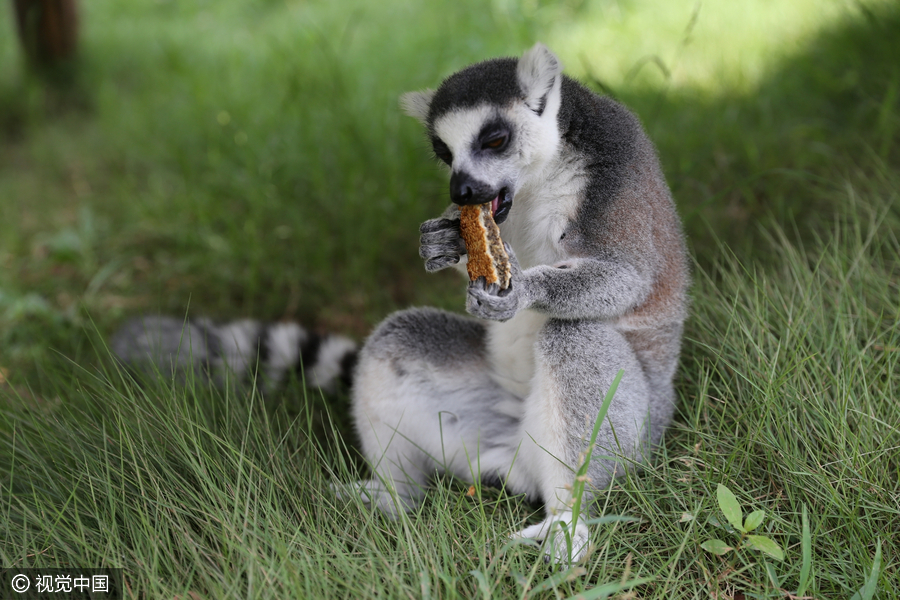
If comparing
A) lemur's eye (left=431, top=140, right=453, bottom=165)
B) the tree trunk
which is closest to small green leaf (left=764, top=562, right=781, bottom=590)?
lemur's eye (left=431, top=140, right=453, bottom=165)

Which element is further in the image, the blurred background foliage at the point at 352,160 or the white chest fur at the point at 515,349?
the blurred background foliage at the point at 352,160

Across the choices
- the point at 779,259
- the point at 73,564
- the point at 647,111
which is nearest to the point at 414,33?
the point at 647,111

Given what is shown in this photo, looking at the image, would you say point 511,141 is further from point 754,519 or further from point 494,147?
point 754,519

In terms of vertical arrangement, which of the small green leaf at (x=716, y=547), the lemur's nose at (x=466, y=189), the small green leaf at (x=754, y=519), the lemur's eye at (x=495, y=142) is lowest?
the small green leaf at (x=716, y=547)

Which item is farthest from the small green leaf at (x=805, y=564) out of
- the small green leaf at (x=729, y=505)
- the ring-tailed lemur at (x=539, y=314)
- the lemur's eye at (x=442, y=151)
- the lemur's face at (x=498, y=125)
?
the lemur's eye at (x=442, y=151)

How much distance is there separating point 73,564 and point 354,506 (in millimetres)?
846

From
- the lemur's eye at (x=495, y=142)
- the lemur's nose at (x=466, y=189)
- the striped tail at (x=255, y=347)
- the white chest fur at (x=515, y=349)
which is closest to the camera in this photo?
the lemur's nose at (x=466, y=189)

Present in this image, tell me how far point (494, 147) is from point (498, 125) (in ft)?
0.23

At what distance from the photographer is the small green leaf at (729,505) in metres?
1.84

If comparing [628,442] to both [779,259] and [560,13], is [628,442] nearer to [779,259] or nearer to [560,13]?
[779,259]

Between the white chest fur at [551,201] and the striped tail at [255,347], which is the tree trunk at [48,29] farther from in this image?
the white chest fur at [551,201]

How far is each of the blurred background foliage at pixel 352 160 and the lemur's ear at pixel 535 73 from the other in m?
1.13

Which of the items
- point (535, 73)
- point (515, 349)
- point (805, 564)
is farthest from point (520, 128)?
point (805, 564)

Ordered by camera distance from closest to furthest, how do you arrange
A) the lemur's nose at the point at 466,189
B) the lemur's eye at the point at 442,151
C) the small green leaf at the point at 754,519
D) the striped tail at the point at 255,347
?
the small green leaf at the point at 754,519
the lemur's nose at the point at 466,189
the lemur's eye at the point at 442,151
the striped tail at the point at 255,347
